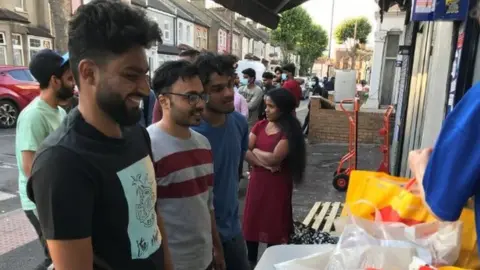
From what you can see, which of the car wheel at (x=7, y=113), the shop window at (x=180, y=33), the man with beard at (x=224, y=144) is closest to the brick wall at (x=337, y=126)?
the man with beard at (x=224, y=144)

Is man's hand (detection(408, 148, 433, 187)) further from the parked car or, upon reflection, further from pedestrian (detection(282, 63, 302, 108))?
the parked car

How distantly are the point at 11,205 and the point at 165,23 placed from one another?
27.5m

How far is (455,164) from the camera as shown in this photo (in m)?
1.03

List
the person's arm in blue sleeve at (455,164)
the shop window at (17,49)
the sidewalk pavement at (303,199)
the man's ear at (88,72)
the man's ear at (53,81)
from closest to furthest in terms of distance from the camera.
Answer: the person's arm in blue sleeve at (455,164)
the man's ear at (88,72)
the man's ear at (53,81)
the sidewalk pavement at (303,199)
the shop window at (17,49)

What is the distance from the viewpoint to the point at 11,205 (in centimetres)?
530

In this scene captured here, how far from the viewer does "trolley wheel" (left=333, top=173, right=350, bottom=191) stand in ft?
20.2

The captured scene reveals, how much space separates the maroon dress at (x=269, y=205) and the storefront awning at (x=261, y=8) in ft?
8.49

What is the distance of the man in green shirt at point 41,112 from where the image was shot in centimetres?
252

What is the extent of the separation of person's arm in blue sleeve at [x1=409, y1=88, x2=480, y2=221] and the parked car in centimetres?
1186

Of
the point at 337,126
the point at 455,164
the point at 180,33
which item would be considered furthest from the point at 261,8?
the point at 180,33

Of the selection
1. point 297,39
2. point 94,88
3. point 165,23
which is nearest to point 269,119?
point 94,88

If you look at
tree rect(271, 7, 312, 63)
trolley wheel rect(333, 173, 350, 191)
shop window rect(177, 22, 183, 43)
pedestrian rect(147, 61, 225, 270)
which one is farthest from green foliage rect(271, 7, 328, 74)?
pedestrian rect(147, 61, 225, 270)

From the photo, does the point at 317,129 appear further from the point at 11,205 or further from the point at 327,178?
the point at 11,205

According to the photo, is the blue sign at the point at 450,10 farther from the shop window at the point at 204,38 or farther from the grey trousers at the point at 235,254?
the shop window at the point at 204,38
